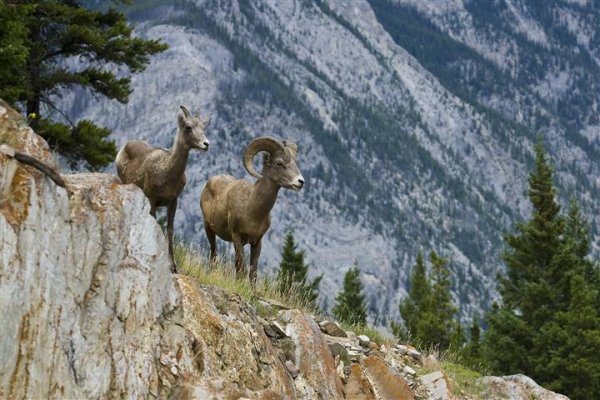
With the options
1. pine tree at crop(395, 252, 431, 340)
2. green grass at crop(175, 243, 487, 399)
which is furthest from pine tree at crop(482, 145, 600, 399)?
green grass at crop(175, 243, 487, 399)

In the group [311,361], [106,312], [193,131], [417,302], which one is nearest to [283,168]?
[193,131]

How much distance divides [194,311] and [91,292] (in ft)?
5.84

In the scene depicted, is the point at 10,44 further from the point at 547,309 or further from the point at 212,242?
the point at 547,309

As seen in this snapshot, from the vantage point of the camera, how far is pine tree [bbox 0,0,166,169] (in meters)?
22.7

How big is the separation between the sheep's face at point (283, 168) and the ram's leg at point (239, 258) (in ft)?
3.75

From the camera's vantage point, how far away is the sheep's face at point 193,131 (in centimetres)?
1251

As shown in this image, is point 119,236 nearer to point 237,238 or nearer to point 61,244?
point 61,244

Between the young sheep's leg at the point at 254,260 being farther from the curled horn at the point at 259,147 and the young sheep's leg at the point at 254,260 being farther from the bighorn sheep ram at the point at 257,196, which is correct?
the curled horn at the point at 259,147

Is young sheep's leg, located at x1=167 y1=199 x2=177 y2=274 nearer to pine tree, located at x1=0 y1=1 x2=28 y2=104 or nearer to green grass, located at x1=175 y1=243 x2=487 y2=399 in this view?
green grass, located at x1=175 y1=243 x2=487 y2=399

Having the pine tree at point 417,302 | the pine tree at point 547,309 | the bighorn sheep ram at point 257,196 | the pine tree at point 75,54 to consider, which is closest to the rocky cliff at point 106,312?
the bighorn sheep ram at point 257,196

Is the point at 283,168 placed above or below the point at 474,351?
above

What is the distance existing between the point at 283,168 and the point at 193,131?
2401mm

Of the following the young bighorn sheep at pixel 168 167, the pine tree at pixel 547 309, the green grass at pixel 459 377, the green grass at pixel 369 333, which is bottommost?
the pine tree at pixel 547 309

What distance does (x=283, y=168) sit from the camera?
14.7 meters
